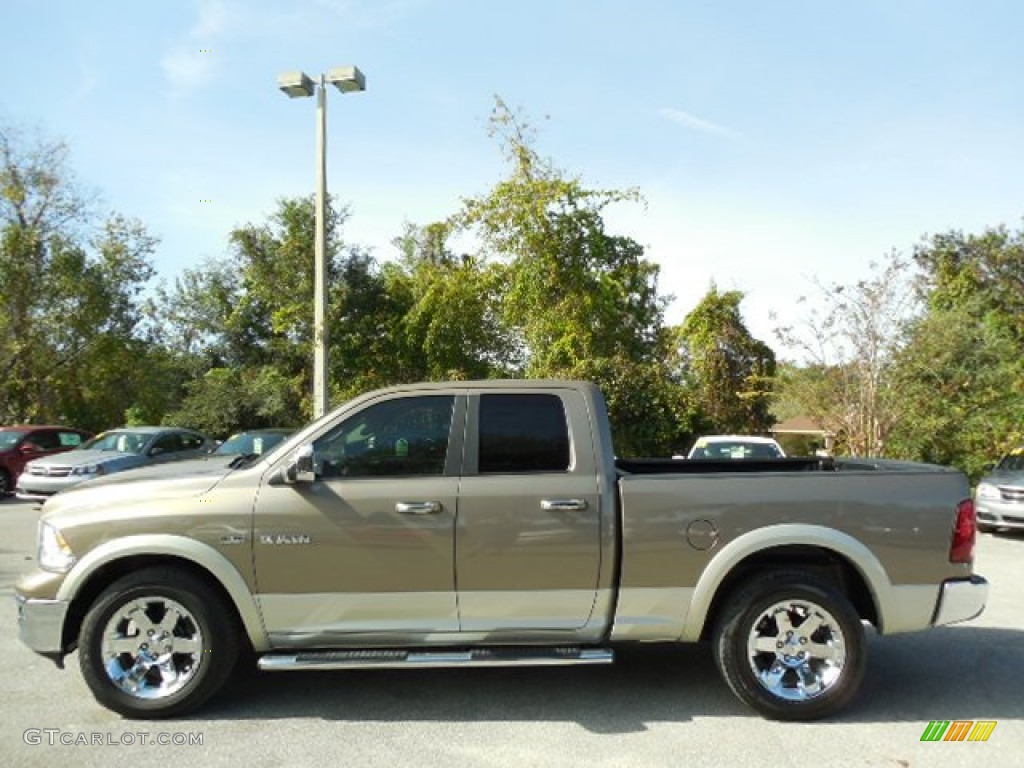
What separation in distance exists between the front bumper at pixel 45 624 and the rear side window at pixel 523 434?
2.46 meters

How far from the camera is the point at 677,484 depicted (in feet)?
14.9

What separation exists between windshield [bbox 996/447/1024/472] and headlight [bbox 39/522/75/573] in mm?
13693

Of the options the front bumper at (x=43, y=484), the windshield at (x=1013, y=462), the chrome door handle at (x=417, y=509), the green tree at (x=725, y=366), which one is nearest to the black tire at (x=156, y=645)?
the chrome door handle at (x=417, y=509)

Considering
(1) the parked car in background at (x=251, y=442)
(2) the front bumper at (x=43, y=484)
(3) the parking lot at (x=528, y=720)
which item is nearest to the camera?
(3) the parking lot at (x=528, y=720)

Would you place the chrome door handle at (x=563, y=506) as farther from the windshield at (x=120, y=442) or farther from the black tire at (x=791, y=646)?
the windshield at (x=120, y=442)

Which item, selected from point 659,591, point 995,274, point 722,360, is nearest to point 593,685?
point 659,591

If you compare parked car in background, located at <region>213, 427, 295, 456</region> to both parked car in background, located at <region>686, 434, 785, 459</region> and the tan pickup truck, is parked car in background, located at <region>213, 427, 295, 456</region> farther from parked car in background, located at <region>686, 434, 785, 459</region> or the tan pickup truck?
the tan pickup truck

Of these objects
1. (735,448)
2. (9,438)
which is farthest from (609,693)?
(9,438)

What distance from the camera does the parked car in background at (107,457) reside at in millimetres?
13859

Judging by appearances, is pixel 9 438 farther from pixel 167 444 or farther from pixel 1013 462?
pixel 1013 462

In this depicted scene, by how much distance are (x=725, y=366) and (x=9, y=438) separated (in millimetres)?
17551

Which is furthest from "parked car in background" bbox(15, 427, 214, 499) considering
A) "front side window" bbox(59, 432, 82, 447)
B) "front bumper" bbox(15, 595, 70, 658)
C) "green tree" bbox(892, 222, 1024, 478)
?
"green tree" bbox(892, 222, 1024, 478)

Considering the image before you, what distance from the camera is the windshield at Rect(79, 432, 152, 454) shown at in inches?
595

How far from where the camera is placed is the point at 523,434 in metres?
4.73
